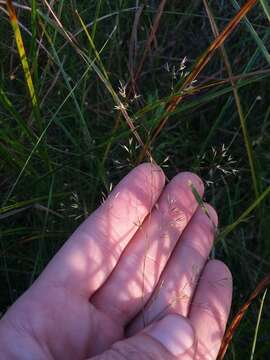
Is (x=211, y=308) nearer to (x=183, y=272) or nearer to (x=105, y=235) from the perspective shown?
(x=183, y=272)

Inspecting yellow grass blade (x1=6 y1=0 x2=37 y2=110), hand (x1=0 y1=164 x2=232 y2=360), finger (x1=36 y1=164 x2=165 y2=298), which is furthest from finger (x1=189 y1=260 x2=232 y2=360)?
yellow grass blade (x1=6 y1=0 x2=37 y2=110)

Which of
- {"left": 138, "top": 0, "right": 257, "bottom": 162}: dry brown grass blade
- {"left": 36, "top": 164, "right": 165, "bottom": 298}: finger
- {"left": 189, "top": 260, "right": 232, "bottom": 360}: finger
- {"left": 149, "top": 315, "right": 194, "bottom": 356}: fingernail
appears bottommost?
{"left": 189, "top": 260, "right": 232, "bottom": 360}: finger

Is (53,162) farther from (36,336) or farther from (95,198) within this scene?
(36,336)

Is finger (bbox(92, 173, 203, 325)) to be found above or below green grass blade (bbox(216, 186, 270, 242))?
below

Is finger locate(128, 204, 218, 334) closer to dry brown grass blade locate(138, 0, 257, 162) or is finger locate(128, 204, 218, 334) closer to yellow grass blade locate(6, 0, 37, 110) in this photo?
dry brown grass blade locate(138, 0, 257, 162)

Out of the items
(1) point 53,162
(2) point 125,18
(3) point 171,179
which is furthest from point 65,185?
(2) point 125,18

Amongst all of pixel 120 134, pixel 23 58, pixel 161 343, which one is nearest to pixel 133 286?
pixel 161 343
